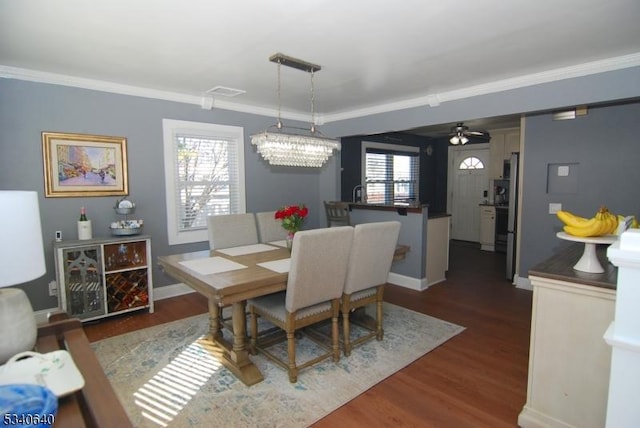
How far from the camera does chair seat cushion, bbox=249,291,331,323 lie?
2471mm

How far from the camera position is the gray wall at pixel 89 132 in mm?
3131

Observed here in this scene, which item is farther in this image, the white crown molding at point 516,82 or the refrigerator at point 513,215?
the refrigerator at point 513,215

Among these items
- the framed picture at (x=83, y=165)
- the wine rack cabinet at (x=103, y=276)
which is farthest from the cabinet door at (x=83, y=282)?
the framed picture at (x=83, y=165)

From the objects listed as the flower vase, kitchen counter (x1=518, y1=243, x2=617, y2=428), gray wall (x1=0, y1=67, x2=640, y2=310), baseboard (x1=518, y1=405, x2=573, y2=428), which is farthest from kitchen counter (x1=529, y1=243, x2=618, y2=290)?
the flower vase

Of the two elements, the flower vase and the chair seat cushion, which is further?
the flower vase

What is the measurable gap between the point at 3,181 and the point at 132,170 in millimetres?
1052

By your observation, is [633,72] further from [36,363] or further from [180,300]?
[180,300]

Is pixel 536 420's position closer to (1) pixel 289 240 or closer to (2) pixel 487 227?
(1) pixel 289 240

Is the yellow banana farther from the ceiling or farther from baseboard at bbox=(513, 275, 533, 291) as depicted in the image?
baseboard at bbox=(513, 275, 533, 291)

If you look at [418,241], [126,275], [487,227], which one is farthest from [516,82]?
[126,275]

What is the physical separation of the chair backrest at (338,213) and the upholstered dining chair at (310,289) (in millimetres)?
2067

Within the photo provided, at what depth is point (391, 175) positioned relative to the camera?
22.5 feet

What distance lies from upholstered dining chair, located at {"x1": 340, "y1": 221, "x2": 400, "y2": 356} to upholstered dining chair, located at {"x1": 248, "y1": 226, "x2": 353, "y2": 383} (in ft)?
0.30

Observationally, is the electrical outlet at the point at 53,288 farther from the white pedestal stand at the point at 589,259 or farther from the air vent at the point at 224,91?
the white pedestal stand at the point at 589,259
